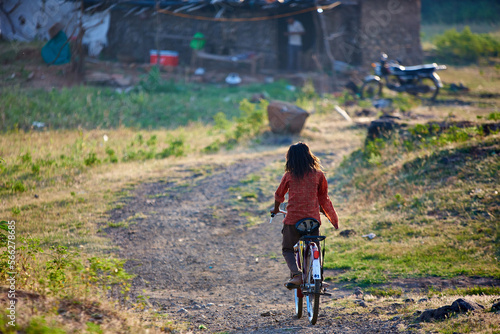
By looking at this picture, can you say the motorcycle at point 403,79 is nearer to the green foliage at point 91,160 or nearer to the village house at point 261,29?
the village house at point 261,29

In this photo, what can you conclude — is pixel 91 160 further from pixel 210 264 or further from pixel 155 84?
pixel 155 84

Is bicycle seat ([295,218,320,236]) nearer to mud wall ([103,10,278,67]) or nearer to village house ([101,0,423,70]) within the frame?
village house ([101,0,423,70])

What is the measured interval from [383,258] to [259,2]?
1625 cm

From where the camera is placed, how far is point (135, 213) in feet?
23.6

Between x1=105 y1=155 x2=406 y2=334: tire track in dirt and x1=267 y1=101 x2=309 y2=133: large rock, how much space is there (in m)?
3.39

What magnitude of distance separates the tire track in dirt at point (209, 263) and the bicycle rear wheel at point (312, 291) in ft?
0.35

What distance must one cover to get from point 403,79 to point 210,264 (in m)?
14.6

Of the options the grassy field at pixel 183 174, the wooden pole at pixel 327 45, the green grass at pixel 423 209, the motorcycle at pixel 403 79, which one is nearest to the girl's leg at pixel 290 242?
the grassy field at pixel 183 174

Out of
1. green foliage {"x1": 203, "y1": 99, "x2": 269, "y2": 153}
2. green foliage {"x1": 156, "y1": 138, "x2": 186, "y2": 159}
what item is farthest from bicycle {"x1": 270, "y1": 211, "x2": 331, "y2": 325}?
green foliage {"x1": 203, "y1": 99, "x2": 269, "y2": 153}

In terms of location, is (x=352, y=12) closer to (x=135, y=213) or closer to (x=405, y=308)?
(x=135, y=213)

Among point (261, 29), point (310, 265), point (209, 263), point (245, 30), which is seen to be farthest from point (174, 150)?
point (261, 29)

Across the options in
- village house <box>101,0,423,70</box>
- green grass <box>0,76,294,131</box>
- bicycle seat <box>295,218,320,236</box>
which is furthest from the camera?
village house <box>101,0,423,70</box>

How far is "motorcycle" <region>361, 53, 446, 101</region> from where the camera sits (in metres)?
17.5

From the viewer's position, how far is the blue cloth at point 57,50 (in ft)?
53.1
